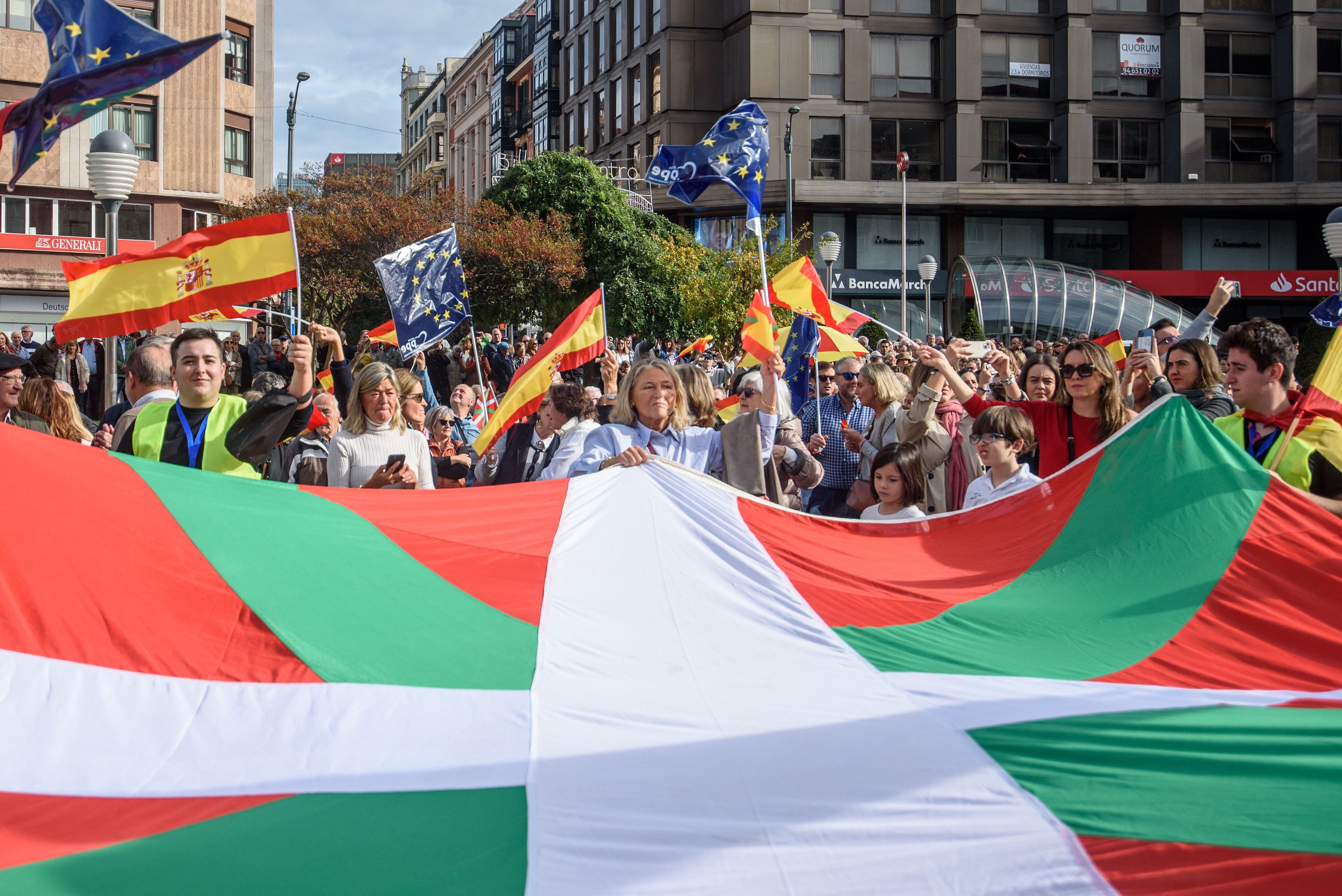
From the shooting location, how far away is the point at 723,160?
9.73m

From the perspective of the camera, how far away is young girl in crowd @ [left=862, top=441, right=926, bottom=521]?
18.5ft

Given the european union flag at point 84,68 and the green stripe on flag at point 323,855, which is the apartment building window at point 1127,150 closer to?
the european union flag at point 84,68

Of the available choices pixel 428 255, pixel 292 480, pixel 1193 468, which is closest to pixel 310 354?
pixel 292 480

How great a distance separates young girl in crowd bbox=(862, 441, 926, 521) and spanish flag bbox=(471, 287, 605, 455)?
2.57 meters

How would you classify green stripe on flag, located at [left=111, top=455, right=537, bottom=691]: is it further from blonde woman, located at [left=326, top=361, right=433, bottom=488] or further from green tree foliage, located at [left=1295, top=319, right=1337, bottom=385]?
green tree foliage, located at [left=1295, top=319, right=1337, bottom=385]

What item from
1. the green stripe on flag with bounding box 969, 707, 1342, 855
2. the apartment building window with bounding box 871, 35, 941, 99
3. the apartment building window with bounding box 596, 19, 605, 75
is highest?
the apartment building window with bounding box 596, 19, 605, 75

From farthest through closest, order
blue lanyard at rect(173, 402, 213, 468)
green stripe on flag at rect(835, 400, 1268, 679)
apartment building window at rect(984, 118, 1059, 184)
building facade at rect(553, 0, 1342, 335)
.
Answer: apartment building window at rect(984, 118, 1059, 184)
building facade at rect(553, 0, 1342, 335)
blue lanyard at rect(173, 402, 213, 468)
green stripe on flag at rect(835, 400, 1268, 679)

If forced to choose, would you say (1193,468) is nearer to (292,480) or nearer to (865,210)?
(292,480)

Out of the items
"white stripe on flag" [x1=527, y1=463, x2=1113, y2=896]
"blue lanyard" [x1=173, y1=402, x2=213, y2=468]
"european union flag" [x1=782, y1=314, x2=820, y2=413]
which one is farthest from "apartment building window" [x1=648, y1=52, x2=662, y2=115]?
"white stripe on flag" [x1=527, y1=463, x2=1113, y2=896]

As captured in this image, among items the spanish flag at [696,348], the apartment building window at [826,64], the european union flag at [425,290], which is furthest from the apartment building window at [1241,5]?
the european union flag at [425,290]

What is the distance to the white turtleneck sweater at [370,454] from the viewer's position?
569cm

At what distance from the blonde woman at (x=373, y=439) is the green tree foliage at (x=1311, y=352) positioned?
15.2 metres

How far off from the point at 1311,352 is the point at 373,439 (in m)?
16.7

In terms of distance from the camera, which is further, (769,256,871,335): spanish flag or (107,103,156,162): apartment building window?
(107,103,156,162): apartment building window
